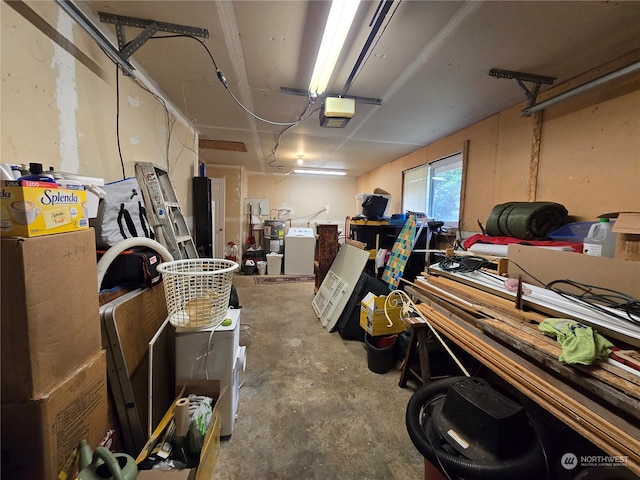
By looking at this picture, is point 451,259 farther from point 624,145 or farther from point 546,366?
point 624,145

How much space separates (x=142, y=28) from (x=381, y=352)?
2814mm

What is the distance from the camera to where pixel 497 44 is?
1.56 metres

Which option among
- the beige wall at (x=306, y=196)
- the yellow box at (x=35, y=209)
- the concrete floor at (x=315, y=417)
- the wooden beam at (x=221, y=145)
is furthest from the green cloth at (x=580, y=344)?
the beige wall at (x=306, y=196)

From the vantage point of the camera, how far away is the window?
3393 millimetres

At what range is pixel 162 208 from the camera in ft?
7.00

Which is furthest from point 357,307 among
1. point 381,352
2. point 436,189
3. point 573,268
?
point 436,189

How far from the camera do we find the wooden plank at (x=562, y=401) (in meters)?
0.70

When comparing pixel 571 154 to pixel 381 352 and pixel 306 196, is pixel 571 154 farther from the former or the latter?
pixel 306 196

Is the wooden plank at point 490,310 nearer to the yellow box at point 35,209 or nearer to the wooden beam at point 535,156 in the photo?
the wooden beam at point 535,156

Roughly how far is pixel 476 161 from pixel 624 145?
1.29m

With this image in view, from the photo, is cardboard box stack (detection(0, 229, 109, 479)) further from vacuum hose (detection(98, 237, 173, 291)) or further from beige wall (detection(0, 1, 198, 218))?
beige wall (detection(0, 1, 198, 218))

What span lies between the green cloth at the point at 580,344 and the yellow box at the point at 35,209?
185cm

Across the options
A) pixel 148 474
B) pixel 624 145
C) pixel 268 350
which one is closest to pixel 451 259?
pixel 624 145

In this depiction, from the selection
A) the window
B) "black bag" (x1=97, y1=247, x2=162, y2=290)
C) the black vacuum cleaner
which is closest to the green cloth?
the black vacuum cleaner
